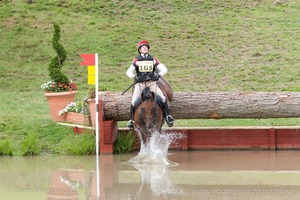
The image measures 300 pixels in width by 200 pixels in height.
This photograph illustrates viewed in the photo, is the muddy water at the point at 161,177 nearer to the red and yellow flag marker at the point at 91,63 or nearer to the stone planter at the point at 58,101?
the stone planter at the point at 58,101

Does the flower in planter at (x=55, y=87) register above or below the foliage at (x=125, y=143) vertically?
above

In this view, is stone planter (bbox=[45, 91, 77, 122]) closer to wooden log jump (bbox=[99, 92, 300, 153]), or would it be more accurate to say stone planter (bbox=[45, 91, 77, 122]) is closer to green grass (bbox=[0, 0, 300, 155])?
green grass (bbox=[0, 0, 300, 155])

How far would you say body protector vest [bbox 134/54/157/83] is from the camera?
13109 mm

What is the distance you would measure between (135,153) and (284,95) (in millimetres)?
2780

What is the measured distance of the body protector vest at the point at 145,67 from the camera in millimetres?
13109

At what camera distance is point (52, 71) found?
15.0 m

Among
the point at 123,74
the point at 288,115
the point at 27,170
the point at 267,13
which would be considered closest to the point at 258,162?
the point at 288,115

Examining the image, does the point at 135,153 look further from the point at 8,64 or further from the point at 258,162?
the point at 8,64

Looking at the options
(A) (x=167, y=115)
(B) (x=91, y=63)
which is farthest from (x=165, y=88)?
(B) (x=91, y=63)

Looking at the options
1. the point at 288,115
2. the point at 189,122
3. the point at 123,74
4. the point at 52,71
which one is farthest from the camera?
the point at 123,74

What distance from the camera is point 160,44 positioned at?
23875 mm

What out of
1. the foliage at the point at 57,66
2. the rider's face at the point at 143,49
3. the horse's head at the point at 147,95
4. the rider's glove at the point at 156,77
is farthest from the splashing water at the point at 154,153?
the foliage at the point at 57,66

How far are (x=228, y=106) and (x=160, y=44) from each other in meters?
10.3

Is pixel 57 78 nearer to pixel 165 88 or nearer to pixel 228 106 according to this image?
pixel 165 88
